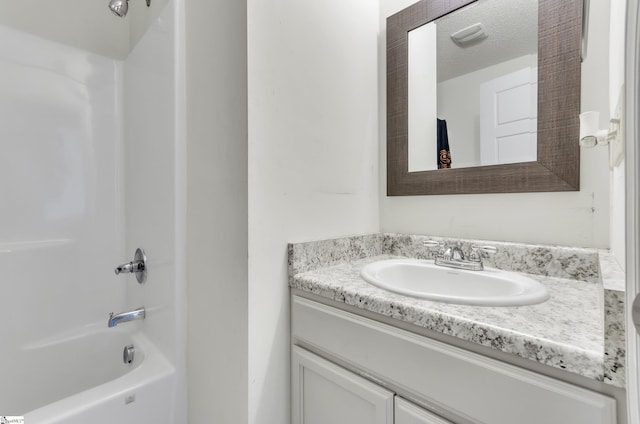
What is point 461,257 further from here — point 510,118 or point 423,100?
point 423,100

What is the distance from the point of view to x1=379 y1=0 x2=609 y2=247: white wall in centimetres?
79

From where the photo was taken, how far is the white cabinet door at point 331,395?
0.66 m

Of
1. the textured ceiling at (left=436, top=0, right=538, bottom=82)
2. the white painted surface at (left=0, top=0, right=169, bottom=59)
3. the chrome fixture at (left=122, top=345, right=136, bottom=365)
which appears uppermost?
the white painted surface at (left=0, top=0, right=169, bottom=59)

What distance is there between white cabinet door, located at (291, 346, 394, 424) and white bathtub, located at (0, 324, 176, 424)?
500mm

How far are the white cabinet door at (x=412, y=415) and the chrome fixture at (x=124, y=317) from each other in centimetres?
106

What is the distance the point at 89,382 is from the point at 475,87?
6.98 ft

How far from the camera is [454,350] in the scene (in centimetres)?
55

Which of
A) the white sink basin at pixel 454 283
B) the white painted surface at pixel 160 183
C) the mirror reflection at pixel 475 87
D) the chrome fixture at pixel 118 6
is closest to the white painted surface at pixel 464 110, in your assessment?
the mirror reflection at pixel 475 87

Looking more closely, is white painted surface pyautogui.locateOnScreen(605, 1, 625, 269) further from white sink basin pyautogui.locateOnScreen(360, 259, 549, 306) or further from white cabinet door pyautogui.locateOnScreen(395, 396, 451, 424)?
white cabinet door pyautogui.locateOnScreen(395, 396, 451, 424)

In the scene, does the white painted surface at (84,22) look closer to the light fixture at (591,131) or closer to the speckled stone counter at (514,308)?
the speckled stone counter at (514,308)

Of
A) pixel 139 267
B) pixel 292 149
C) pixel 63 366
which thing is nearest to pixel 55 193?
pixel 139 267

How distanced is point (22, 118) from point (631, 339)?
2.11 metres

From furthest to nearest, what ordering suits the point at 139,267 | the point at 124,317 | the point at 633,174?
the point at 139,267
the point at 124,317
the point at 633,174

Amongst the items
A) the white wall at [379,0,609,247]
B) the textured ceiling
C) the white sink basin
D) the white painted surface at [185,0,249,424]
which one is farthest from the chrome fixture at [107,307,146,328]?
the textured ceiling
